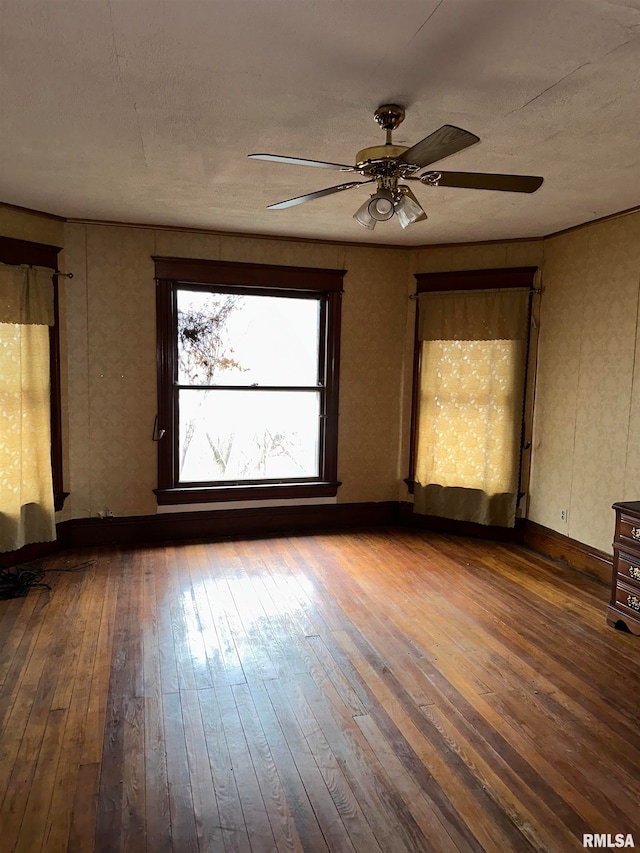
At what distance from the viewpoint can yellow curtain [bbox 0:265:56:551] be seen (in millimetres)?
4164

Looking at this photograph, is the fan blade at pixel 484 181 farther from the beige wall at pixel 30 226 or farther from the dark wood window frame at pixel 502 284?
the beige wall at pixel 30 226

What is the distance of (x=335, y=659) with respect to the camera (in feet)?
10.3

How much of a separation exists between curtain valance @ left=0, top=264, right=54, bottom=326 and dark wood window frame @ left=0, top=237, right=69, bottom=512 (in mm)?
80

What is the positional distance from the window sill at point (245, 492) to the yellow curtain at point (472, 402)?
3.07 ft

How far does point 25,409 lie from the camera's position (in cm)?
430

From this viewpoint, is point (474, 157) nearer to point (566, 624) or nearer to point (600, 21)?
point (600, 21)

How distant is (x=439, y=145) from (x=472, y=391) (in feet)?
11.1

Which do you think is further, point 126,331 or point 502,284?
point 502,284

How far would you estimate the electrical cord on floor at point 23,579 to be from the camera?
3906 millimetres

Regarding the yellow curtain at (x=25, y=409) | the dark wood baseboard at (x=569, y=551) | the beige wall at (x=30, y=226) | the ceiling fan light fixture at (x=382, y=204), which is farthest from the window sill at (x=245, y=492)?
the ceiling fan light fixture at (x=382, y=204)

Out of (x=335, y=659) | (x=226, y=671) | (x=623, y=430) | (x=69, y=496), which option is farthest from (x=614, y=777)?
(x=69, y=496)

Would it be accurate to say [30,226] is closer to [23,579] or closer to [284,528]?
[23,579]

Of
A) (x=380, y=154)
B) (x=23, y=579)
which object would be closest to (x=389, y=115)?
(x=380, y=154)

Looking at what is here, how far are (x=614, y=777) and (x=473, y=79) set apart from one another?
8.95ft
